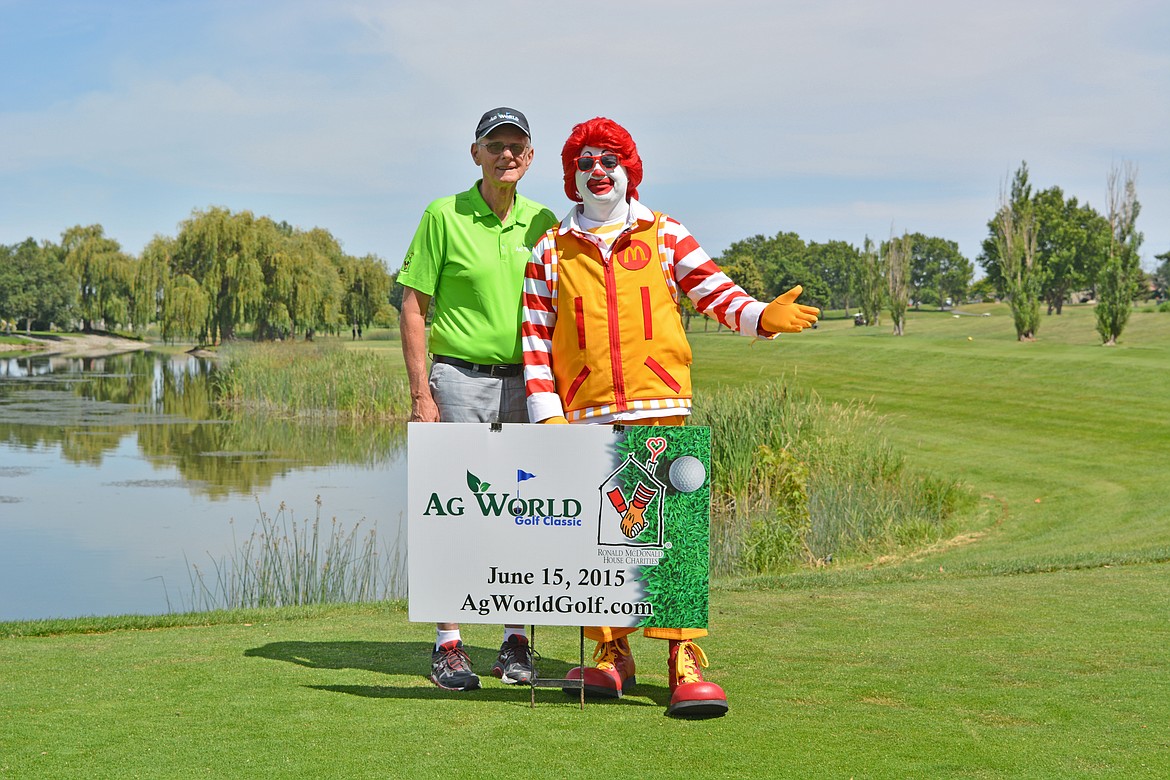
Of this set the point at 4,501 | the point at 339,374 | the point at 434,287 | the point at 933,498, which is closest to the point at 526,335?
the point at 434,287

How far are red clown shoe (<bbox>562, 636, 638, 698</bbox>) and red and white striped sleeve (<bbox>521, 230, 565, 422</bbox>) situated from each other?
90cm

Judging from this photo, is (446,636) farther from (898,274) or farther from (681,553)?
(898,274)

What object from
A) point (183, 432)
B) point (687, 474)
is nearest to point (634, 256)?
point (687, 474)

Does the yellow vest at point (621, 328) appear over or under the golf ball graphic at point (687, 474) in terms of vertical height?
over

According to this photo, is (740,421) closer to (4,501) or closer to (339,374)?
(4,501)

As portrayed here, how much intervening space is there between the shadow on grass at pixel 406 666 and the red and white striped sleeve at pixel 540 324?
103 cm

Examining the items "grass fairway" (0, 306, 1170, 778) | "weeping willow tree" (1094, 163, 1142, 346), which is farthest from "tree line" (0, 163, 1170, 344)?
"grass fairway" (0, 306, 1170, 778)

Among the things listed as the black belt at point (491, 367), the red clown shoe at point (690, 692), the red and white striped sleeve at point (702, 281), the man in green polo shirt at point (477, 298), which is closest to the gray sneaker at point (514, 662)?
the man in green polo shirt at point (477, 298)

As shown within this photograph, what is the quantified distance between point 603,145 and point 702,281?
2.07 ft

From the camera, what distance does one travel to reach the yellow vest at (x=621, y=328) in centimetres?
420

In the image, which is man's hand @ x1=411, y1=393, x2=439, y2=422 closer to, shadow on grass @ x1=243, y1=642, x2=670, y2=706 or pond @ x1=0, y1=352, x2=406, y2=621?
shadow on grass @ x1=243, y1=642, x2=670, y2=706

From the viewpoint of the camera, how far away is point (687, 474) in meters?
4.09

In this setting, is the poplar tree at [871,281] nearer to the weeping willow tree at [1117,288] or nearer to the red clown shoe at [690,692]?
the weeping willow tree at [1117,288]

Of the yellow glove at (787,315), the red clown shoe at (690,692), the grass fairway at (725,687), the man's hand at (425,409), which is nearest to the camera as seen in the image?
the grass fairway at (725,687)
